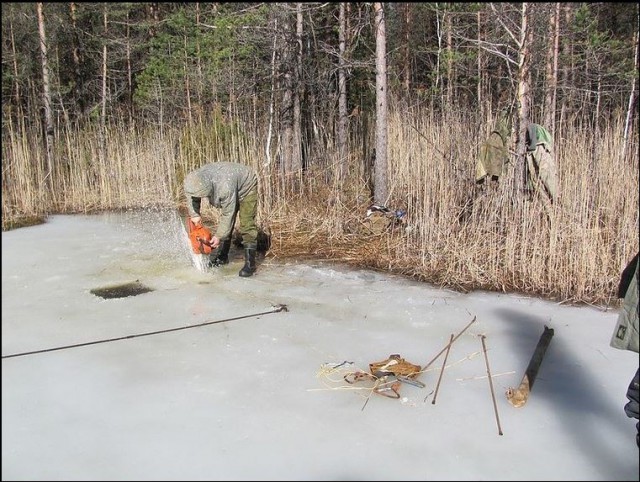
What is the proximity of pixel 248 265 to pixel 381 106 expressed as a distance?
74.6 inches

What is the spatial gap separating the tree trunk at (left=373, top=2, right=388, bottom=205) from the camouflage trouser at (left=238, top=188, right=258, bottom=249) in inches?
53.8

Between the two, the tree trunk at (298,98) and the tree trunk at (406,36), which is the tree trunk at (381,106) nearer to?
the tree trunk at (298,98)

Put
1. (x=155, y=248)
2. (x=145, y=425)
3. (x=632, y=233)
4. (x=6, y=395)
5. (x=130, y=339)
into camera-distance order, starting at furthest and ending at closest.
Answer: (x=155, y=248), (x=632, y=233), (x=130, y=339), (x=6, y=395), (x=145, y=425)

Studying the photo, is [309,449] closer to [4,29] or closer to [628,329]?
[628,329]

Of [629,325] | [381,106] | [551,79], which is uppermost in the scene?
[551,79]

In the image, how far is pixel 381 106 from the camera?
16.6 feet

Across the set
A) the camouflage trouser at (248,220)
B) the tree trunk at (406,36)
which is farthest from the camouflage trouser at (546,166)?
the tree trunk at (406,36)

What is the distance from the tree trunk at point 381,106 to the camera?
4.98 m

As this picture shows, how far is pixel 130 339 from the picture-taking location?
3.10 m

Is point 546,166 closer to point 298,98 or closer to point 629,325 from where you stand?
point 629,325

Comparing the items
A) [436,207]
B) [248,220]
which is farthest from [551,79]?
[248,220]

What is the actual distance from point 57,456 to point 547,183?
12.5 feet

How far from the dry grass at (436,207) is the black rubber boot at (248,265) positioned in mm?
501

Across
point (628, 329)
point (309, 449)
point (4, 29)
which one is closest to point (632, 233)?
point (628, 329)
